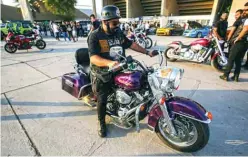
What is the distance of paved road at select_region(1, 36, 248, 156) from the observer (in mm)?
2184

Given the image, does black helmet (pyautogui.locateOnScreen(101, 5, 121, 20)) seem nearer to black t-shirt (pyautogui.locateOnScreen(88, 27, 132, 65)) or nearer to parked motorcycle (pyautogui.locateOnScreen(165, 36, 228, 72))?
black t-shirt (pyautogui.locateOnScreen(88, 27, 132, 65))

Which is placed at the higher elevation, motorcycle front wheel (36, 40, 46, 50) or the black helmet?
the black helmet

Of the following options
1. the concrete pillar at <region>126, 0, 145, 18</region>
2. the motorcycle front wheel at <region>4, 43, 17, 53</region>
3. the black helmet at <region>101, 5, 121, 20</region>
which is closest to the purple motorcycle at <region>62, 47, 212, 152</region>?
the black helmet at <region>101, 5, 121, 20</region>

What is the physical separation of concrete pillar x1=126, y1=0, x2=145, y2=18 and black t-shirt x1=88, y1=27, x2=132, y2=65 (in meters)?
35.3

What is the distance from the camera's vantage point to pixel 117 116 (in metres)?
2.36

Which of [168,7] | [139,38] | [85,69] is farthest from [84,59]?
[168,7]

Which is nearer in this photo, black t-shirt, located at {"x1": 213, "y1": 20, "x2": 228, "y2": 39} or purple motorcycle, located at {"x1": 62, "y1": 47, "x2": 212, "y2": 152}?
purple motorcycle, located at {"x1": 62, "y1": 47, "x2": 212, "y2": 152}

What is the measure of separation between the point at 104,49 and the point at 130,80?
0.55 m

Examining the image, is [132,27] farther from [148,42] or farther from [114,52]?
[114,52]

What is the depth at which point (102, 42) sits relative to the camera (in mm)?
2066

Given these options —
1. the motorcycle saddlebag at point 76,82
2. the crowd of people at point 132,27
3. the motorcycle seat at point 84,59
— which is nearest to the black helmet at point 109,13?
the motorcycle seat at point 84,59

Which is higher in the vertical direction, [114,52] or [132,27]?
[132,27]

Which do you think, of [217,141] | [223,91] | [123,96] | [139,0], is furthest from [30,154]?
[139,0]

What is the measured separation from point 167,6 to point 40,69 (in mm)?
28631
